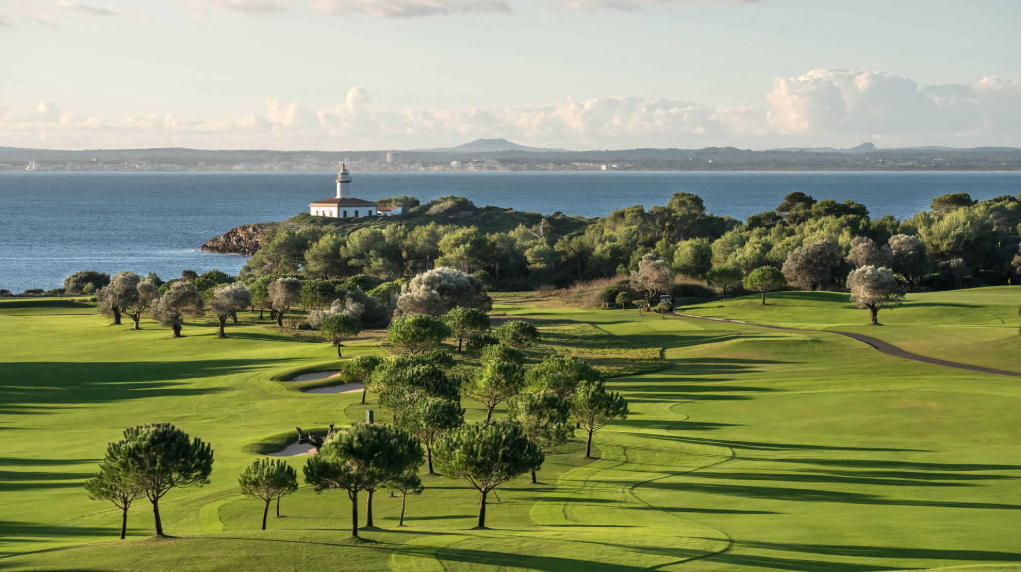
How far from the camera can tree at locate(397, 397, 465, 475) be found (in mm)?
34469

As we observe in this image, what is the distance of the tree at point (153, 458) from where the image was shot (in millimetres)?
25844

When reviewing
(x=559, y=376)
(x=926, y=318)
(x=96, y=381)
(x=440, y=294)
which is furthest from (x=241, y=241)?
(x=559, y=376)

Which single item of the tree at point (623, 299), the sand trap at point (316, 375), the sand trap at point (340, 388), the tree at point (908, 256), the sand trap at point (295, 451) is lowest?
the sand trap at point (340, 388)

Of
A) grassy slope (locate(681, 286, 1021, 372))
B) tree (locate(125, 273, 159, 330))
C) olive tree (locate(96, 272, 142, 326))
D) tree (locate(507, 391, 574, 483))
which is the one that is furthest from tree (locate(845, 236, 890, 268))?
olive tree (locate(96, 272, 142, 326))

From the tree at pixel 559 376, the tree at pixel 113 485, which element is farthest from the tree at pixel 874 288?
the tree at pixel 113 485

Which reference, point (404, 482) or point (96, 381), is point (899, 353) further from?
point (96, 381)

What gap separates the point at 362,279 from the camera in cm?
9275

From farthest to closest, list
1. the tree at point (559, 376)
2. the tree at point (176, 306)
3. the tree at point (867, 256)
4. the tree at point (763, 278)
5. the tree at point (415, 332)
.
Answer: the tree at point (867, 256)
the tree at point (763, 278)
the tree at point (176, 306)
the tree at point (415, 332)
the tree at point (559, 376)

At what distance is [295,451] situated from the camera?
40781 millimetres

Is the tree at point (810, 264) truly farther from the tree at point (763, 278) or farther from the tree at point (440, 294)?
the tree at point (440, 294)

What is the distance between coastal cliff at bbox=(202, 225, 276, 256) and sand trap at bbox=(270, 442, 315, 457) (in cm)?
15001

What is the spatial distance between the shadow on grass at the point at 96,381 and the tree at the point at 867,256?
69.7 meters

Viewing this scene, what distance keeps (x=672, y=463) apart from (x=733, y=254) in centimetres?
7328

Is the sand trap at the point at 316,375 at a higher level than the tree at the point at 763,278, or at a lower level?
lower
